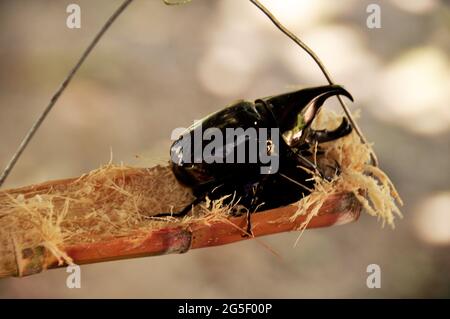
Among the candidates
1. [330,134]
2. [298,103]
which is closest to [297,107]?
[298,103]

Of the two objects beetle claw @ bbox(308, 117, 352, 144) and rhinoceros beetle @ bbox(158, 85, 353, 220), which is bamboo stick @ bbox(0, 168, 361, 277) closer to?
rhinoceros beetle @ bbox(158, 85, 353, 220)

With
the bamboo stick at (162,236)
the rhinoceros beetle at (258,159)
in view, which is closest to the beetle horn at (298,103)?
the rhinoceros beetle at (258,159)

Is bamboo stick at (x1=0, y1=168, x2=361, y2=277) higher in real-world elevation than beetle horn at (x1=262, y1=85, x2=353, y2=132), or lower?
lower

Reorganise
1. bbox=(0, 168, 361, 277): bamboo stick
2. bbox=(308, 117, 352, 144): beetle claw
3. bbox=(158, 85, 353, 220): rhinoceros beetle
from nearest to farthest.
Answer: bbox=(0, 168, 361, 277): bamboo stick, bbox=(158, 85, 353, 220): rhinoceros beetle, bbox=(308, 117, 352, 144): beetle claw

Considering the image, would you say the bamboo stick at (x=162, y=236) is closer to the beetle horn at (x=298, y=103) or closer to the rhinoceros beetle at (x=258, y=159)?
A: the rhinoceros beetle at (x=258, y=159)

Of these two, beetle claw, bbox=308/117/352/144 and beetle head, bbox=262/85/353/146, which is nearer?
beetle head, bbox=262/85/353/146

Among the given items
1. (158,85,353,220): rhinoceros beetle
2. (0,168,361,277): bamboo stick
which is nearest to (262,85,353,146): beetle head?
(158,85,353,220): rhinoceros beetle

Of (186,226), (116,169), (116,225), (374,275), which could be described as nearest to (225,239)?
(186,226)
